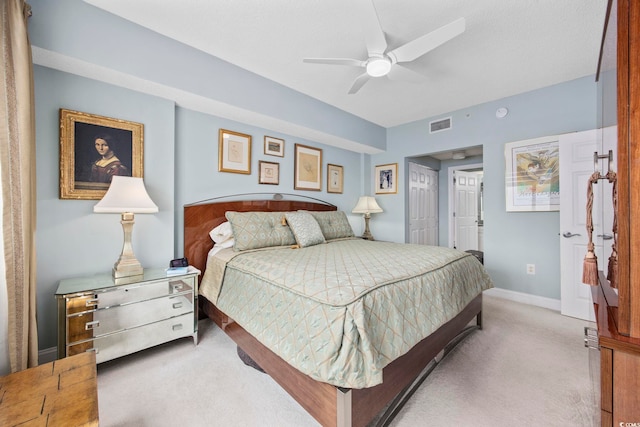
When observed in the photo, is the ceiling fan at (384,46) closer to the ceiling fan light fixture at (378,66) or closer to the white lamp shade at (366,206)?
the ceiling fan light fixture at (378,66)

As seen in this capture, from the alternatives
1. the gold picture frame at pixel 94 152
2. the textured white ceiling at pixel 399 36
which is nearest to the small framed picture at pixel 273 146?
the textured white ceiling at pixel 399 36

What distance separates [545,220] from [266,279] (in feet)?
11.3

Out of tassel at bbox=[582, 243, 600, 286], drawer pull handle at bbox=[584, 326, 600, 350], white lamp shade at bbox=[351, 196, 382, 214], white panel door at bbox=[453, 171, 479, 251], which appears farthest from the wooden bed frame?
white panel door at bbox=[453, 171, 479, 251]

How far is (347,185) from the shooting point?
14.8 feet

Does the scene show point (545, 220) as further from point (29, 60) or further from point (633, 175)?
point (29, 60)

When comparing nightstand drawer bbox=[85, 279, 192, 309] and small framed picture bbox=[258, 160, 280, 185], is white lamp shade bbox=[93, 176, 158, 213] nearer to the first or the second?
nightstand drawer bbox=[85, 279, 192, 309]

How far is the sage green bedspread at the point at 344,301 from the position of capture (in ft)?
3.76

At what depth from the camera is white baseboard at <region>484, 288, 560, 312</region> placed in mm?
3039

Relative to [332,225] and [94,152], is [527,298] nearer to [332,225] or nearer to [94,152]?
[332,225]

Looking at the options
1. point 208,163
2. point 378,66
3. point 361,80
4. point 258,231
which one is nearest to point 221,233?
point 258,231

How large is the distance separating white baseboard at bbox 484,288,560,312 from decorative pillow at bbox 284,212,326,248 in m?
2.57

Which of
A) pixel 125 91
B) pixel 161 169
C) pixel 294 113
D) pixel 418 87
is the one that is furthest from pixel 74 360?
pixel 418 87

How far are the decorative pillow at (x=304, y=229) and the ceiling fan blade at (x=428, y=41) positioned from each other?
70.0 inches

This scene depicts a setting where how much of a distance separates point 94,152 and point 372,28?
237cm
